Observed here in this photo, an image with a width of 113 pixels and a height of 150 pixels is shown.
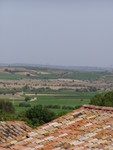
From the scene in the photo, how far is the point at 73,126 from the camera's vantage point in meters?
9.38

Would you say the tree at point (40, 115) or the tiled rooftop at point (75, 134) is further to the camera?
the tree at point (40, 115)

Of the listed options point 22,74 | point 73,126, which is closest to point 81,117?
point 73,126

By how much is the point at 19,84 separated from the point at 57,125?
422 ft

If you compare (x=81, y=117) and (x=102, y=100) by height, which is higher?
(x=81, y=117)

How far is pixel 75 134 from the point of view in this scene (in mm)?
8898

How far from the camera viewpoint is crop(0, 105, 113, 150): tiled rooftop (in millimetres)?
8352

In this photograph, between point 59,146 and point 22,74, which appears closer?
point 59,146

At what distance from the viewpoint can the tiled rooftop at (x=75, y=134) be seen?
8.35m

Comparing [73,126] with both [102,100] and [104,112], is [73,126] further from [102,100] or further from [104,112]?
[102,100]

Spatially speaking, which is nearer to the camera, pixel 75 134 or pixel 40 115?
pixel 75 134

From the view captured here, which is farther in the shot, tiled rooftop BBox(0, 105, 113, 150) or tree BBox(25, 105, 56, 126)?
tree BBox(25, 105, 56, 126)

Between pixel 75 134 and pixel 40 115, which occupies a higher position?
pixel 75 134

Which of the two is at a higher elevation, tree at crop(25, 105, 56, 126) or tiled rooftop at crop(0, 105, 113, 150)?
tiled rooftop at crop(0, 105, 113, 150)

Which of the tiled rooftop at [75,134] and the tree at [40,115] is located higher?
the tiled rooftop at [75,134]
